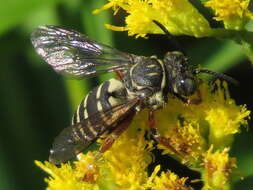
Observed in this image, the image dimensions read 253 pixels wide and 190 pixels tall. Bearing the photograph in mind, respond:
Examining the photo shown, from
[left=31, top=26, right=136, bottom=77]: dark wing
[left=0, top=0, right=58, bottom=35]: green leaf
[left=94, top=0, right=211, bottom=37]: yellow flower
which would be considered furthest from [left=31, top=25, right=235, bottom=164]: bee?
[left=0, top=0, right=58, bottom=35]: green leaf

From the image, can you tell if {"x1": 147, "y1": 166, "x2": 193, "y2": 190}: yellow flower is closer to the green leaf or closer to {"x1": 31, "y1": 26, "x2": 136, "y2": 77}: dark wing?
{"x1": 31, "y1": 26, "x2": 136, "y2": 77}: dark wing

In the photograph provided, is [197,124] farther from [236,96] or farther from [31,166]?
[31,166]

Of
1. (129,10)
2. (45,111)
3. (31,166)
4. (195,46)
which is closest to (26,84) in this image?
(45,111)

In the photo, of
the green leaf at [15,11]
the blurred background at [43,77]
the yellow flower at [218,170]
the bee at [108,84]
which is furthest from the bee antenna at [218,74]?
the green leaf at [15,11]

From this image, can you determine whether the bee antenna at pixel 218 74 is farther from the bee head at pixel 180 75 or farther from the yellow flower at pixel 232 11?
the yellow flower at pixel 232 11

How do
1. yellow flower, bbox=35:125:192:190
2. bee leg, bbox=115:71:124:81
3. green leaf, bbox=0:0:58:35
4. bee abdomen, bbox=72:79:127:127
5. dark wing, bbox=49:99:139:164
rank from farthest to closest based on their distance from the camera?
1. green leaf, bbox=0:0:58:35
2. bee leg, bbox=115:71:124:81
3. yellow flower, bbox=35:125:192:190
4. bee abdomen, bbox=72:79:127:127
5. dark wing, bbox=49:99:139:164

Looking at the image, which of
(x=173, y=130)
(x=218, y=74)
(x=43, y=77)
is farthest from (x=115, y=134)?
(x=43, y=77)
